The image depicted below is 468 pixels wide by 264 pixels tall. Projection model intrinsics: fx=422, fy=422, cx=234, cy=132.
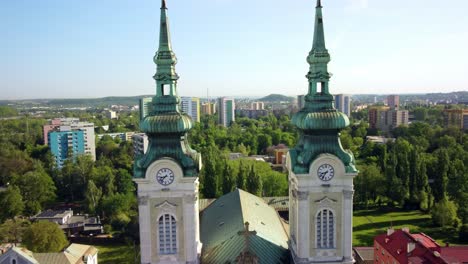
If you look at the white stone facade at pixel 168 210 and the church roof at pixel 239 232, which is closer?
the white stone facade at pixel 168 210

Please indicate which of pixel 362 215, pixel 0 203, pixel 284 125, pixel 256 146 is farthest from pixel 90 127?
pixel 362 215

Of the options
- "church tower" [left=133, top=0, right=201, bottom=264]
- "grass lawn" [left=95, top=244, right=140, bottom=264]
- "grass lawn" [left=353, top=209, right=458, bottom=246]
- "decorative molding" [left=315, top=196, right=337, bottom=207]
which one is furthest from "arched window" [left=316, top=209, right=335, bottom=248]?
"grass lawn" [left=353, top=209, right=458, bottom=246]

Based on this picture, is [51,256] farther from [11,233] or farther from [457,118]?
[457,118]

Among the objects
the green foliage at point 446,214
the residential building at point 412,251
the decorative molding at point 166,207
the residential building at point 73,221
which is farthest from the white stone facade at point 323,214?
the residential building at point 73,221

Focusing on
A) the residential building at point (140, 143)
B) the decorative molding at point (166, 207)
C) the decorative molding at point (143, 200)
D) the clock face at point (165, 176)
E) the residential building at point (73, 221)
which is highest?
the clock face at point (165, 176)

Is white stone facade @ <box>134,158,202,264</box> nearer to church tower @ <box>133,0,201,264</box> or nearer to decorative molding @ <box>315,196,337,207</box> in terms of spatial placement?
church tower @ <box>133,0,201,264</box>

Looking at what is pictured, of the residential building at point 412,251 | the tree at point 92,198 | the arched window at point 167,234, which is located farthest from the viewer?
the tree at point 92,198

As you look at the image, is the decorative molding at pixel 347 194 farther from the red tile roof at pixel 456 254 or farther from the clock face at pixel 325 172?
the red tile roof at pixel 456 254

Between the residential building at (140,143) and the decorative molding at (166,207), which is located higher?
the decorative molding at (166,207)

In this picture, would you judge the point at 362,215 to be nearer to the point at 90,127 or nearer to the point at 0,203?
the point at 0,203
